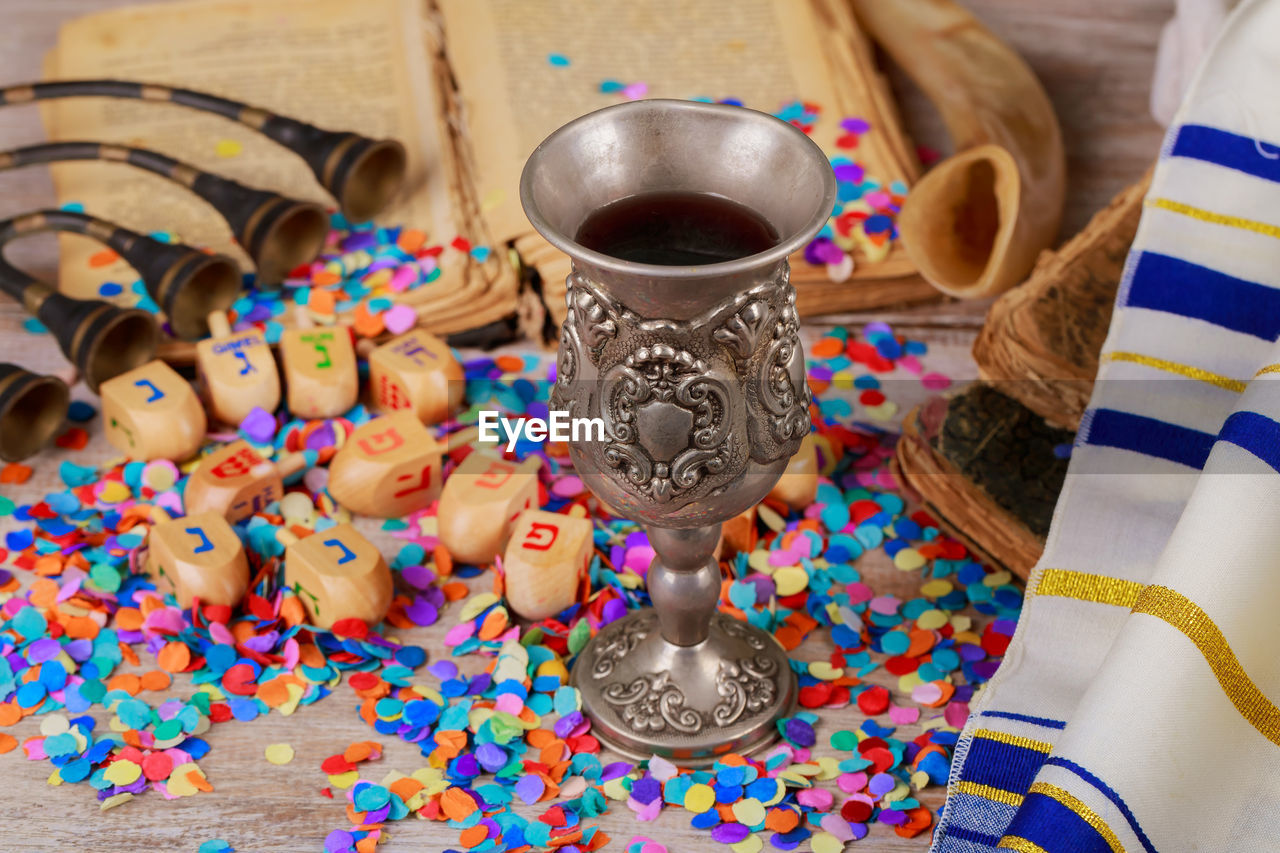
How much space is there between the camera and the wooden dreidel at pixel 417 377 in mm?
1032

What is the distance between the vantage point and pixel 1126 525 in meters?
0.77

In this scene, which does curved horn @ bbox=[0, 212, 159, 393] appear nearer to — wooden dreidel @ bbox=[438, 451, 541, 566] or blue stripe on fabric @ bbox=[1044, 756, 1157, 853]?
wooden dreidel @ bbox=[438, 451, 541, 566]

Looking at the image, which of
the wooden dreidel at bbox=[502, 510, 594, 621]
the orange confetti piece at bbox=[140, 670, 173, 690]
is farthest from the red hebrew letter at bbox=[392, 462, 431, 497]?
the orange confetti piece at bbox=[140, 670, 173, 690]

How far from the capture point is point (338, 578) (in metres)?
0.84

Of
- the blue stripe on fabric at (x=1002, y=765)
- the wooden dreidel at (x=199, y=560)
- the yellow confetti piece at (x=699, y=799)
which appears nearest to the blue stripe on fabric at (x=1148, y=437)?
the blue stripe on fabric at (x=1002, y=765)

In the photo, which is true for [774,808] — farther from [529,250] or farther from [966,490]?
[529,250]

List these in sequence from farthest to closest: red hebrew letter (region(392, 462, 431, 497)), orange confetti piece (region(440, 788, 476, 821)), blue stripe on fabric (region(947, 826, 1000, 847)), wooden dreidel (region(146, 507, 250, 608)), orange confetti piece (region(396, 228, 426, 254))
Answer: orange confetti piece (region(396, 228, 426, 254))
red hebrew letter (region(392, 462, 431, 497))
wooden dreidel (region(146, 507, 250, 608))
orange confetti piece (region(440, 788, 476, 821))
blue stripe on fabric (region(947, 826, 1000, 847))

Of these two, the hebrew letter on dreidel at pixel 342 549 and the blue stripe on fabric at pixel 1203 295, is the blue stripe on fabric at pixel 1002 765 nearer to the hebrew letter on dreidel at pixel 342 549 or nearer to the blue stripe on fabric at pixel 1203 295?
the blue stripe on fabric at pixel 1203 295

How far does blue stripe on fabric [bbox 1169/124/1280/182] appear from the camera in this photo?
2.71ft

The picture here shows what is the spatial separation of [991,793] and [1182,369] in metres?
0.31

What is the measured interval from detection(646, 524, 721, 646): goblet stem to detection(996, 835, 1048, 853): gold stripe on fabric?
0.25 meters

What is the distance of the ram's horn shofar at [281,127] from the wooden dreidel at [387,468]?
0.30 m

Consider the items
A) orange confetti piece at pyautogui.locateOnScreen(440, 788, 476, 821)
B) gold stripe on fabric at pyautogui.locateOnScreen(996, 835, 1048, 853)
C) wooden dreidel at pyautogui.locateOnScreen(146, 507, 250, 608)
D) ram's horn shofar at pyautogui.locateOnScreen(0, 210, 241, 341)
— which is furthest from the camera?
ram's horn shofar at pyautogui.locateOnScreen(0, 210, 241, 341)

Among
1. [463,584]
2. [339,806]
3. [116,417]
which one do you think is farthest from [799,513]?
[116,417]
